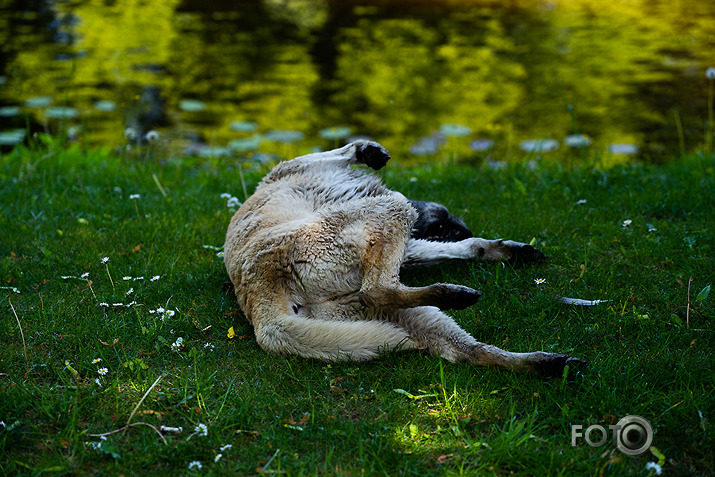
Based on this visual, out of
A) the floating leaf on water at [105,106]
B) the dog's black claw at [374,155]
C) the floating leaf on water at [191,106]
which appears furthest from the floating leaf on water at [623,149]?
the floating leaf on water at [105,106]

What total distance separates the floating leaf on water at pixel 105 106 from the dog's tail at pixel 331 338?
27.6ft

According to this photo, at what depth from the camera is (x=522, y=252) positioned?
4.56m

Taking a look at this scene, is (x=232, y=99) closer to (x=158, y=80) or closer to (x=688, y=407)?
(x=158, y=80)

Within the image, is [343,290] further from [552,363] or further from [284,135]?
[284,135]

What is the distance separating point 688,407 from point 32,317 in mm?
3667

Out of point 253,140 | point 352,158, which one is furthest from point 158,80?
point 352,158

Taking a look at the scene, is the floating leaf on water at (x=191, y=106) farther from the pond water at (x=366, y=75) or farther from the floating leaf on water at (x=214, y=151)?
the floating leaf on water at (x=214, y=151)

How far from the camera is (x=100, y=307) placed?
4.20m

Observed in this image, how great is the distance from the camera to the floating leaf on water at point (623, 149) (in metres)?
9.13

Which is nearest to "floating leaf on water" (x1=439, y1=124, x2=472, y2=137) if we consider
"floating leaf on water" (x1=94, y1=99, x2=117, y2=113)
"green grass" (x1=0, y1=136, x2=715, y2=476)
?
"green grass" (x1=0, y1=136, x2=715, y2=476)

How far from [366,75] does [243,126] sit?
3.19 m

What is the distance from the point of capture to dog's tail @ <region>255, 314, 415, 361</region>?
11.2 feet

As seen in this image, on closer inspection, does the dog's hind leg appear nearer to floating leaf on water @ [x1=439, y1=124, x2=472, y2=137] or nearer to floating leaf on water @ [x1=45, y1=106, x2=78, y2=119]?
floating leaf on water @ [x1=439, y1=124, x2=472, y2=137]

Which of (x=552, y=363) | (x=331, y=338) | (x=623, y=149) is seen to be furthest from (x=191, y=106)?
(x=552, y=363)
